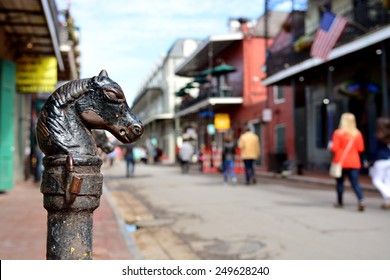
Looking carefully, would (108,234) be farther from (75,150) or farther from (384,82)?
(384,82)

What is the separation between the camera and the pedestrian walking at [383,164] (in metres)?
8.06

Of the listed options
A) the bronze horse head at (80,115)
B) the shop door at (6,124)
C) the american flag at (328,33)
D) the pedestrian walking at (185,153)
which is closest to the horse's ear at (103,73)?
the bronze horse head at (80,115)

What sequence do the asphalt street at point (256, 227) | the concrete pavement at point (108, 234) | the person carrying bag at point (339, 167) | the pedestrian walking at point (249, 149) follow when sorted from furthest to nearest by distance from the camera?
1. the pedestrian walking at point (249, 149)
2. the person carrying bag at point (339, 167)
3. the asphalt street at point (256, 227)
4. the concrete pavement at point (108, 234)

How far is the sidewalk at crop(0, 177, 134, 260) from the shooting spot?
176 inches

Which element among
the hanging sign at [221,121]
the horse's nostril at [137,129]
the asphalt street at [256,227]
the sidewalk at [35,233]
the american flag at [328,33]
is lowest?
the asphalt street at [256,227]

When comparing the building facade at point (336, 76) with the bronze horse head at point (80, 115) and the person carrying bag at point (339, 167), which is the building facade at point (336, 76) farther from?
the bronze horse head at point (80, 115)

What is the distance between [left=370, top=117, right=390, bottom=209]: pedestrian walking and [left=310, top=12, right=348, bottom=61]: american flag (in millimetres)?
6137

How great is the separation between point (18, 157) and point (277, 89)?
48.7 ft

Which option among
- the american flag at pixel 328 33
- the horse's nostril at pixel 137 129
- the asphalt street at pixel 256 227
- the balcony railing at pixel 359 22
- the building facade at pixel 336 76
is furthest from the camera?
the building facade at pixel 336 76

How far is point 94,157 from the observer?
1693 millimetres

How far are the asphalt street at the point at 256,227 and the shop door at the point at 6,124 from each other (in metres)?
2.48

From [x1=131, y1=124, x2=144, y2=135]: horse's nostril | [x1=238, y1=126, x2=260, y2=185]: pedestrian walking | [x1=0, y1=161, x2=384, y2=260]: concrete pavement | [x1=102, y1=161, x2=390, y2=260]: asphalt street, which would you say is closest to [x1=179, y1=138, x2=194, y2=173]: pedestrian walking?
[x1=238, y1=126, x2=260, y2=185]: pedestrian walking

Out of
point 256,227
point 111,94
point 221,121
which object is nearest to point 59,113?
point 111,94

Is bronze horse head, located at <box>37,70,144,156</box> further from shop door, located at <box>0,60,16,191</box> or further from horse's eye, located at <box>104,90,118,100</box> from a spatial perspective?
shop door, located at <box>0,60,16,191</box>
